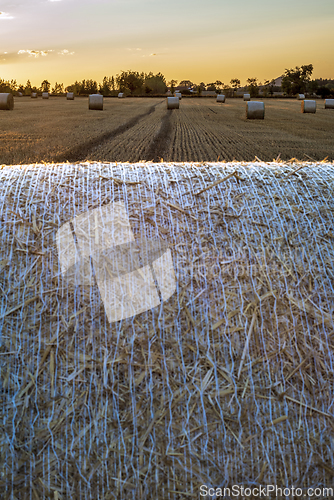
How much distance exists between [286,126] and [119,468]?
2194cm

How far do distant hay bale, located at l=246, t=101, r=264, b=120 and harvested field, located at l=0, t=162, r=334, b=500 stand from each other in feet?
80.3

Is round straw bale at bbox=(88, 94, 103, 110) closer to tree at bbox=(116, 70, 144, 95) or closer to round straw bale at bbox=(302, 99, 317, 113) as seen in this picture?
round straw bale at bbox=(302, 99, 317, 113)

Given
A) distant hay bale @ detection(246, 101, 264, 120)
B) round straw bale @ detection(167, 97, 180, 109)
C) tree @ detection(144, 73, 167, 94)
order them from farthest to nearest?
tree @ detection(144, 73, 167, 94), round straw bale @ detection(167, 97, 180, 109), distant hay bale @ detection(246, 101, 264, 120)

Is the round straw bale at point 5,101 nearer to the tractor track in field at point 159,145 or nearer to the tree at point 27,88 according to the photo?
the tractor track in field at point 159,145

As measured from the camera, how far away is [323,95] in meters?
71.9

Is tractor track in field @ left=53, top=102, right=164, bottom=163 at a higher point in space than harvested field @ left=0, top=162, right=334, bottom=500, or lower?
higher

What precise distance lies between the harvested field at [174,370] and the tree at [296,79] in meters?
108

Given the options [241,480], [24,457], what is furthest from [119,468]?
[241,480]

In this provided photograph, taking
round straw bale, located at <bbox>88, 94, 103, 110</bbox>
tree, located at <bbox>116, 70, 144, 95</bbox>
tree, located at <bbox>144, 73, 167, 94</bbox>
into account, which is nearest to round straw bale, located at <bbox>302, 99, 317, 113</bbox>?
round straw bale, located at <bbox>88, 94, 103, 110</bbox>

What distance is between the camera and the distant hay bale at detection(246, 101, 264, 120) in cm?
2392

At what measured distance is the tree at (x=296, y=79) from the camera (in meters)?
96.1

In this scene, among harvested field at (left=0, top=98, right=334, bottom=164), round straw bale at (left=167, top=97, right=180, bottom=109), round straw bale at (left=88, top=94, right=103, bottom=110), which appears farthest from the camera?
round straw bale at (left=167, top=97, right=180, bottom=109)

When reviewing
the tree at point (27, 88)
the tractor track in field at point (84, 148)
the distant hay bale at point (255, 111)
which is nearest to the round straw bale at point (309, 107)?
the distant hay bale at point (255, 111)

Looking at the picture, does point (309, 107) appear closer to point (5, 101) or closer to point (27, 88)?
point (5, 101)
